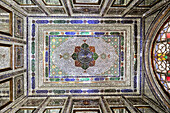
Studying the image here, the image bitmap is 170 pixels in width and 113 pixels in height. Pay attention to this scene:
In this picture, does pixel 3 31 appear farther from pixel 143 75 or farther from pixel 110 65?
pixel 143 75

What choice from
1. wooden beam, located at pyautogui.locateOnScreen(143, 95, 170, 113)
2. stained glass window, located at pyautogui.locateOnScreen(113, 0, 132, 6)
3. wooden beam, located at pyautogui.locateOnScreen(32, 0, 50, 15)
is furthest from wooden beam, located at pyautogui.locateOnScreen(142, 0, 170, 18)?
wooden beam, located at pyautogui.locateOnScreen(32, 0, 50, 15)

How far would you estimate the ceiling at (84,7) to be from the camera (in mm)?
3242

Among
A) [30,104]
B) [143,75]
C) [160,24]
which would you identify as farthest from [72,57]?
[160,24]

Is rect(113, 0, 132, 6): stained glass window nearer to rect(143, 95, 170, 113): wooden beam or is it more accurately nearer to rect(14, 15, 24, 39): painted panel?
rect(14, 15, 24, 39): painted panel

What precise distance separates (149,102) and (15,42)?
17.2 feet

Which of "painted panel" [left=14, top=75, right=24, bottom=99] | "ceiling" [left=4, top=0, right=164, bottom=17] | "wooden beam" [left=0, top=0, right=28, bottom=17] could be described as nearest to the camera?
"wooden beam" [left=0, top=0, right=28, bottom=17]

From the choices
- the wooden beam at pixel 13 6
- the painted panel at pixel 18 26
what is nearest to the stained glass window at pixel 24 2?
the wooden beam at pixel 13 6

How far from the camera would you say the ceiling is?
10.6 feet

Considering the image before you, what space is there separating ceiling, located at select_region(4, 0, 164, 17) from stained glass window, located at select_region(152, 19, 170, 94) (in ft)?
3.20

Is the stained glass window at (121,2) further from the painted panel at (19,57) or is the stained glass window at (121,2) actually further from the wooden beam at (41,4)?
the painted panel at (19,57)

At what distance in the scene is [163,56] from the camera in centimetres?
325

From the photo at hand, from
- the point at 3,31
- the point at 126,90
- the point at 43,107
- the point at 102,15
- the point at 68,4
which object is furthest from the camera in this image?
the point at 126,90

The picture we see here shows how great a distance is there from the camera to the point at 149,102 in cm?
367

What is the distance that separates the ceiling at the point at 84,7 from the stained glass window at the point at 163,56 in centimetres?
98
